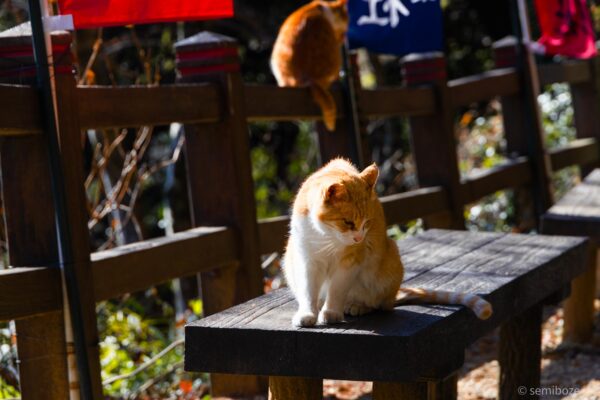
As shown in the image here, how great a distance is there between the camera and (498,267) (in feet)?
11.6

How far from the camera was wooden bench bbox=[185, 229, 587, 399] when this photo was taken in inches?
102

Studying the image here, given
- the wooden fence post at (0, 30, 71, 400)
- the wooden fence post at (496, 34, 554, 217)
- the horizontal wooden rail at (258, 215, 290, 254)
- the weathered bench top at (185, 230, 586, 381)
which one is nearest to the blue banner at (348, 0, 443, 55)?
the horizontal wooden rail at (258, 215, 290, 254)

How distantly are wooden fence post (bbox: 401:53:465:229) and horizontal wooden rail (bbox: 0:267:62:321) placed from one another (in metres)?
3.44

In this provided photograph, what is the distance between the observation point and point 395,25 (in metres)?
5.62

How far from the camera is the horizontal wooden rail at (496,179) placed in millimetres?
6555

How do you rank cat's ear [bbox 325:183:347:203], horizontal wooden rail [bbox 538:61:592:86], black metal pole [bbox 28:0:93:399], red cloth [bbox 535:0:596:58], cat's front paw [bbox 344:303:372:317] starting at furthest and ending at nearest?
horizontal wooden rail [bbox 538:61:592:86], red cloth [bbox 535:0:596:58], black metal pole [bbox 28:0:93:399], cat's front paw [bbox 344:303:372:317], cat's ear [bbox 325:183:347:203]

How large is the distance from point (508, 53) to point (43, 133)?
16.1 ft

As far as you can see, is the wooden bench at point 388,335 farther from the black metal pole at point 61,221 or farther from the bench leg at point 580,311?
the bench leg at point 580,311

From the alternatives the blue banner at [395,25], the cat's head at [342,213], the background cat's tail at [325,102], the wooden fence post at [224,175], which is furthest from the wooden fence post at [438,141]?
the cat's head at [342,213]

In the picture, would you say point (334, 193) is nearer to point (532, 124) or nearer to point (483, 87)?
point (483, 87)

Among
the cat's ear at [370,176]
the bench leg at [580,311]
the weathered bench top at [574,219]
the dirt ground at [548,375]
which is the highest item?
the cat's ear at [370,176]

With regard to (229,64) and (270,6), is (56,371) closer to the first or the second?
(229,64)

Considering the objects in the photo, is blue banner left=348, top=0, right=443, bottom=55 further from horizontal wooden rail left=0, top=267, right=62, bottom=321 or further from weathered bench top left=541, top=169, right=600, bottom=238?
horizontal wooden rail left=0, top=267, right=62, bottom=321

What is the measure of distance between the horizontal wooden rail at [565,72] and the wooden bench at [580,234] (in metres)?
2.46
